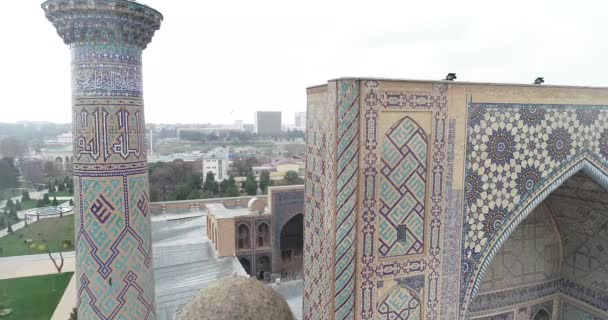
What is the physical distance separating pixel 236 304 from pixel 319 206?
93 cm

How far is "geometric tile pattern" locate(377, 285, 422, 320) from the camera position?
2814mm

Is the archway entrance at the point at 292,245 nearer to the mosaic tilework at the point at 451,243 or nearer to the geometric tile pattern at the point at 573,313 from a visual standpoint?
the geometric tile pattern at the point at 573,313

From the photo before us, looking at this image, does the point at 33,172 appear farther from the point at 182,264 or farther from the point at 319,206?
the point at 319,206

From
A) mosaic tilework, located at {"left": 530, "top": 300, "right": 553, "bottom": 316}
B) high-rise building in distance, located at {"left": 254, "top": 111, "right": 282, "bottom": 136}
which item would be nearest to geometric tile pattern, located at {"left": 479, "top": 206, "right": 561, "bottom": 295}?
mosaic tilework, located at {"left": 530, "top": 300, "right": 553, "bottom": 316}

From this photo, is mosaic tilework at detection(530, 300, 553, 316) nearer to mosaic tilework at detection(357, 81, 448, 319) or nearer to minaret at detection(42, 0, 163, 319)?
mosaic tilework at detection(357, 81, 448, 319)

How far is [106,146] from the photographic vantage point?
9.35 ft

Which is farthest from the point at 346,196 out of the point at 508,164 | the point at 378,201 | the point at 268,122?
the point at 268,122

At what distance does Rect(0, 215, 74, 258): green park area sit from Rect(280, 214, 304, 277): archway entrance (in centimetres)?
613

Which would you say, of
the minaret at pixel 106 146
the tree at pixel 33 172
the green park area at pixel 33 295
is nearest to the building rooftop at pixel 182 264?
the green park area at pixel 33 295

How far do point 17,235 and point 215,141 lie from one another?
46428mm

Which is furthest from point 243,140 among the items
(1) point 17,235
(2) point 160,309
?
(2) point 160,309

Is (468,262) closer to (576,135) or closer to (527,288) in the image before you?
(576,135)

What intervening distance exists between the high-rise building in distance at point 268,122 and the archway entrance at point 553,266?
61.1m

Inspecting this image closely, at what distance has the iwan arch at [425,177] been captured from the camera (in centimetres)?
265
